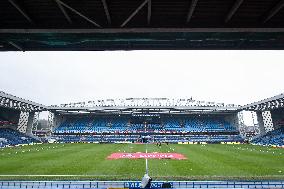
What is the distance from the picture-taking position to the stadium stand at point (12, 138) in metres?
58.6

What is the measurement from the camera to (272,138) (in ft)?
218

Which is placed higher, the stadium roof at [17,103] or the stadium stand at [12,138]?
the stadium roof at [17,103]

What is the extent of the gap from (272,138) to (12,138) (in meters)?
59.7
